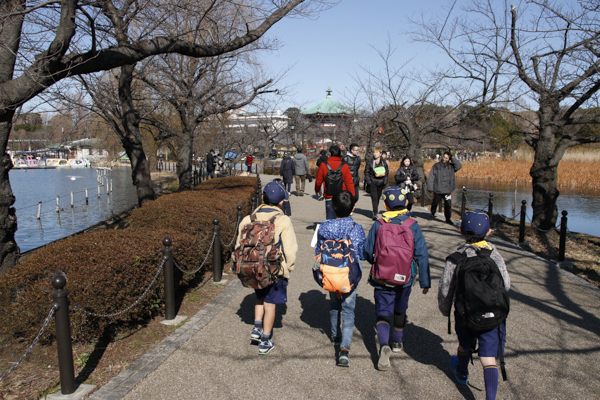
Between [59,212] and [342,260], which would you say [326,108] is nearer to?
[59,212]

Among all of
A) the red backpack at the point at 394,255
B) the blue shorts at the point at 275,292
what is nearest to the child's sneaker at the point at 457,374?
the red backpack at the point at 394,255

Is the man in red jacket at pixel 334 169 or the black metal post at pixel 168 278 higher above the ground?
the man in red jacket at pixel 334 169

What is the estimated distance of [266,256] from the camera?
375cm

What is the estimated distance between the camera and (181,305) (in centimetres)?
542

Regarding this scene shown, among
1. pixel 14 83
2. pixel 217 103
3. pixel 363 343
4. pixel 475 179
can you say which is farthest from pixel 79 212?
pixel 475 179

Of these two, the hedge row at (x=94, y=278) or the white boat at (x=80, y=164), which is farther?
the white boat at (x=80, y=164)

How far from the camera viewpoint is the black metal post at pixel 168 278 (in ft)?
15.3

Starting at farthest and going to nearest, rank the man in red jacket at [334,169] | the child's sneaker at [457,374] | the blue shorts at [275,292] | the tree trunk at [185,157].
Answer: the tree trunk at [185,157], the man in red jacket at [334,169], the blue shorts at [275,292], the child's sneaker at [457,374]

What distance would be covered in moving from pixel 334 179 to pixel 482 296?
5.03m

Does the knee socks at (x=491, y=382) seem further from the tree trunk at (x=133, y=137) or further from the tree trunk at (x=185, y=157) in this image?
the tree trunk at (x=185, y=157)

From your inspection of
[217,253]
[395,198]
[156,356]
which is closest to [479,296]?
[395,198]

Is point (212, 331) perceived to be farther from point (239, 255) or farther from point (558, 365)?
point (558, 365)

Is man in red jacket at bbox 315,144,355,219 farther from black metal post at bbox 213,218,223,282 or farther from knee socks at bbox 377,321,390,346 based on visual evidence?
knee socks at bbox 377,321,390,346

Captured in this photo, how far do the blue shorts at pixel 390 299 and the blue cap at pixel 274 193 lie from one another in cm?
130
